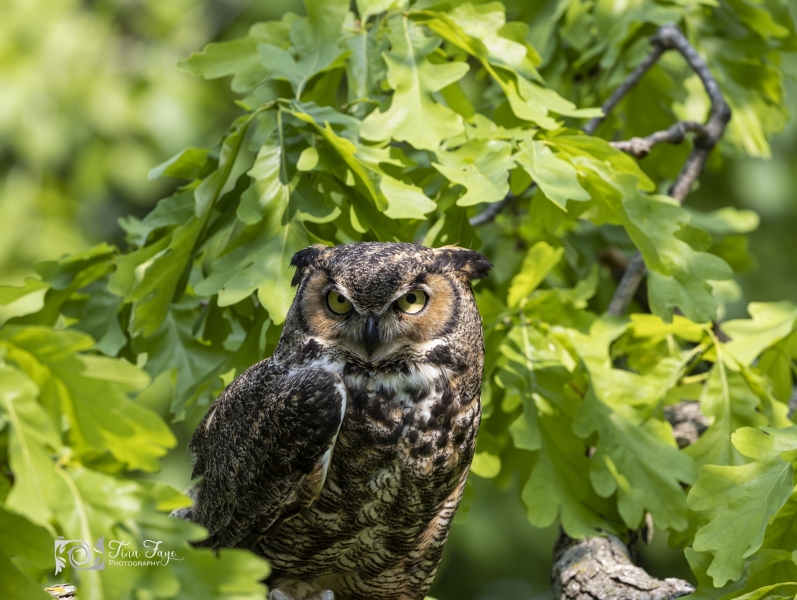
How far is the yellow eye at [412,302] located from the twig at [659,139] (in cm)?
113

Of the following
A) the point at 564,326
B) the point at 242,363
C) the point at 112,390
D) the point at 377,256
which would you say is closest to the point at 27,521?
the point at 112,390

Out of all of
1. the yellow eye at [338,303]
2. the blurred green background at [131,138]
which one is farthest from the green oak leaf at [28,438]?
the blurred green background at [131,138]

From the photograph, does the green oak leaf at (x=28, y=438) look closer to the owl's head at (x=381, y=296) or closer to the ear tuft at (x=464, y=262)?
the owl's head at (x=381, y=296)

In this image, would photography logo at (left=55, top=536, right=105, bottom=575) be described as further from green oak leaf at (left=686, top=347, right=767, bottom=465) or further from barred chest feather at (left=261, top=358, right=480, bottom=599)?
green oak leaf at (left=686, top=347, right=767, bottom=465)

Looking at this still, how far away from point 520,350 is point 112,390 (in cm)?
164

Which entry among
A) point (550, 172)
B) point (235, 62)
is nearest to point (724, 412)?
point (550, 172)

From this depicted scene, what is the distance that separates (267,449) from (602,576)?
1.16 meters

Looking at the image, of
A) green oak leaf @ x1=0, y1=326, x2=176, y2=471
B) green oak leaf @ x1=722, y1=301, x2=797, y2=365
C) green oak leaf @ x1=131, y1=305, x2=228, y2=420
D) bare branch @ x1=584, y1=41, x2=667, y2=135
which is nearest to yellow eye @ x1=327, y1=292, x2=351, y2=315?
green oak leaf @ x1=131, y1=305, x2=228, y2=420

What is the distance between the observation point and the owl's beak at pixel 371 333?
2.13m

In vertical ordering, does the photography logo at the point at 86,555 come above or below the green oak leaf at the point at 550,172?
below

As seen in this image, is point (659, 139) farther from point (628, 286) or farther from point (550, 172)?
point (550, 172)

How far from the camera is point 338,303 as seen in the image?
7.28ft

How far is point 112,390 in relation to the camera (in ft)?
4.51

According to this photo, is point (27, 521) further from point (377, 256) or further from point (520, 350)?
point (520, 350)
